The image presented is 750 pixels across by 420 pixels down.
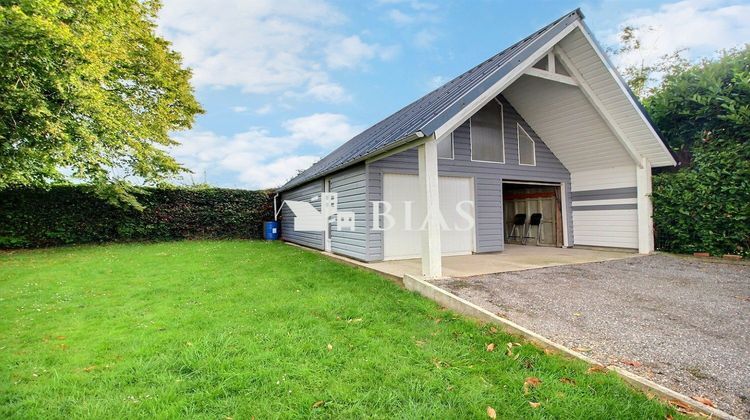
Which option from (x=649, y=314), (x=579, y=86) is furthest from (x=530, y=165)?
(x=649, y=314)

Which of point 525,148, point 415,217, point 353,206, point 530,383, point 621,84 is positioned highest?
point 621,84

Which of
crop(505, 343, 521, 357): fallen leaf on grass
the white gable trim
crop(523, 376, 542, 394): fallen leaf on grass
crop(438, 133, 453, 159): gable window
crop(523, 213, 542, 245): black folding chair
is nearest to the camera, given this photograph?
crop(523, 376, 542, 394): fallen leaf on grass

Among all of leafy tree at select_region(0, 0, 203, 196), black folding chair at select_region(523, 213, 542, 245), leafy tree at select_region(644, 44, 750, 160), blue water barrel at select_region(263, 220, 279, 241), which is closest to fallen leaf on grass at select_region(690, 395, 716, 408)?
leafy tree at select_region(644, 44, 750, 160)

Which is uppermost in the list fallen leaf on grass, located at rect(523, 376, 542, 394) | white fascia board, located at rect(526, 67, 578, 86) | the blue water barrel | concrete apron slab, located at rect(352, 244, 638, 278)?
white fascia board, located at rect(526, 67, 578, 86)

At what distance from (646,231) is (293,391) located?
8912 mm

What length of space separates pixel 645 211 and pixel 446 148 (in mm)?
4882

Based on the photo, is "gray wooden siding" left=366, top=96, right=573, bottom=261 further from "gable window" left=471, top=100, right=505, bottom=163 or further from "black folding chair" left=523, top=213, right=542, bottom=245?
"black folding chair" left=523, top=213, right=542, bottom=245

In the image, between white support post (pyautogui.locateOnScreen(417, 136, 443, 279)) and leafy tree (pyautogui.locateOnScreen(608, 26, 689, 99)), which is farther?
leafy tree (pyautogui.locateOnScreen(608, 26, 689, 99))

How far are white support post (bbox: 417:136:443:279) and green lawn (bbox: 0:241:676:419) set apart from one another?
0.70 metres

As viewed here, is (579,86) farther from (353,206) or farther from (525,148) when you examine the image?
(353,206)

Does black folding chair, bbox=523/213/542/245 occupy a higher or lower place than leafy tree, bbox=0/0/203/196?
lower

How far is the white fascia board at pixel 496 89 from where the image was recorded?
Result: 5082mm

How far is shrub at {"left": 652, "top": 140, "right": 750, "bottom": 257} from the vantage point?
661 cm

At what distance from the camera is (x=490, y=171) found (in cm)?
879
